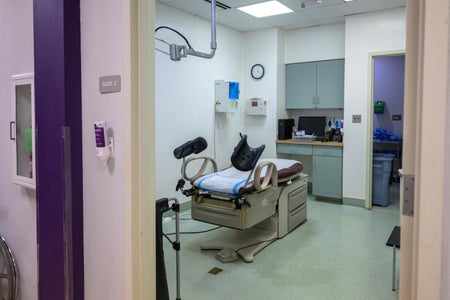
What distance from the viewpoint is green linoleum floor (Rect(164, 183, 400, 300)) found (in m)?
2.70

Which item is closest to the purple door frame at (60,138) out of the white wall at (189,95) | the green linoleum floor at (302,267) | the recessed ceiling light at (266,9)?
the green linoleum floor at (302,267)

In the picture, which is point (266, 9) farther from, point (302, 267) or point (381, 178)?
point (302, 267)

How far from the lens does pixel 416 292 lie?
97 cm

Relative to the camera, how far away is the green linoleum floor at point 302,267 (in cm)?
270

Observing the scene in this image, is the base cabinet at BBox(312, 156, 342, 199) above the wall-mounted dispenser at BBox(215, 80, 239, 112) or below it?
below

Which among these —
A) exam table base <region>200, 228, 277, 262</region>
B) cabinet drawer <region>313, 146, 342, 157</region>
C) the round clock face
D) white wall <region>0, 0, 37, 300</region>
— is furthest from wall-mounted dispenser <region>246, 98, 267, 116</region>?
white wall <region>0, 0, 37, 300</region>

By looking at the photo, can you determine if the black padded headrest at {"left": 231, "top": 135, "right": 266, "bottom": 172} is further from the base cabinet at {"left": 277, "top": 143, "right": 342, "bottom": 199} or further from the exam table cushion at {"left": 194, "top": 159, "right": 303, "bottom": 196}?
the base cabinet at {"left": 277, "top": 143, "right": 342, "bottom": 199}

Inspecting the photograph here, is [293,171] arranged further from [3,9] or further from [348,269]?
[3,9]

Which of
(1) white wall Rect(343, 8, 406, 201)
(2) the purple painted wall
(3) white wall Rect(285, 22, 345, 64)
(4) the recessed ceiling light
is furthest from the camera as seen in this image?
(2) the purple painted wall

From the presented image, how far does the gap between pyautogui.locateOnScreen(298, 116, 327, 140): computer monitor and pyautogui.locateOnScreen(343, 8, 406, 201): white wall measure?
613mm

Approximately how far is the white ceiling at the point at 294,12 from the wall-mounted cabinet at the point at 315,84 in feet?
2.24

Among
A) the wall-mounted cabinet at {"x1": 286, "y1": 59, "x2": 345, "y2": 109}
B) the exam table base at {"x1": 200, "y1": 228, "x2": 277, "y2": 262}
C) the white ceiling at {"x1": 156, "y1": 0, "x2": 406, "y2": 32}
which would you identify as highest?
the white ceiling at {"x1": 156, "y1": 0, "x2": 406, "y2": 32}

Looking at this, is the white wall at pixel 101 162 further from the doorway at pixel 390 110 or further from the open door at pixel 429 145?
the doorway at pixel 390 110

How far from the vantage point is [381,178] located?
17.2 feet
